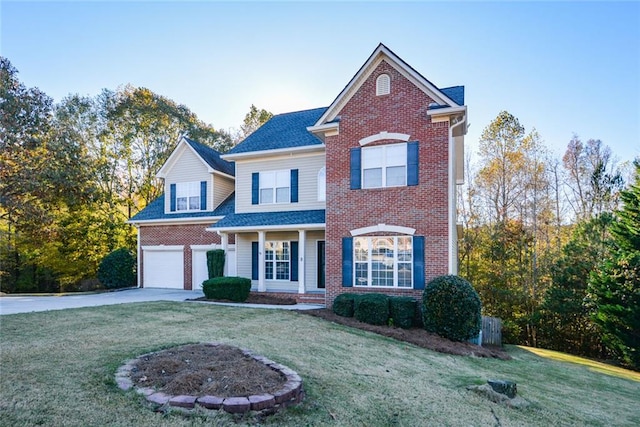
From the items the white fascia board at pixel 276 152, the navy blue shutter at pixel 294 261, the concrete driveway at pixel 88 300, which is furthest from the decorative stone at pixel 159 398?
the white fascia board at pixel 276 152

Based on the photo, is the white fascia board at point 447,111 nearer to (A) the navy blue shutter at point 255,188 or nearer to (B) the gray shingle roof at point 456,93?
(B) the gray shingle roof at point 456,93

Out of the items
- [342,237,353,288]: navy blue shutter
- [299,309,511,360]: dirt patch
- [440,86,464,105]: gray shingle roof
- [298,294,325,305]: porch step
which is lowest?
[299,309,511,360]: dirt patch

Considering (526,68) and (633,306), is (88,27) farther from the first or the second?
(633,306)

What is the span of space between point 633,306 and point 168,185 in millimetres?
21326

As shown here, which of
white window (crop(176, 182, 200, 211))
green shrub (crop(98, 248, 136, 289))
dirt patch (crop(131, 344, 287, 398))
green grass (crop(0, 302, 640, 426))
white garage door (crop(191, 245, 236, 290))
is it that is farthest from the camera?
green shrub (crop(98, 248, 136, 289))

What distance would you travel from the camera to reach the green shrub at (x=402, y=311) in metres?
12.1

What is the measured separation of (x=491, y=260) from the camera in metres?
23.6

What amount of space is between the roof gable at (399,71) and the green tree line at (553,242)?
29.7 feet

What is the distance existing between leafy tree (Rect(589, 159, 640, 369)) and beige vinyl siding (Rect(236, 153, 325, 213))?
11549 millimetres

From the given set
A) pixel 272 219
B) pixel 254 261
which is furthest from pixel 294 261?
pixel 272 219

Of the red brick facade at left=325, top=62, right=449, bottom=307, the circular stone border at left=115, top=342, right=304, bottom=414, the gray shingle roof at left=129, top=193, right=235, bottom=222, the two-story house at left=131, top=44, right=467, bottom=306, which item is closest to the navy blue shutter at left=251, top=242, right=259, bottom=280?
the two-story house at left=131, top=44, right=467, bottom=306

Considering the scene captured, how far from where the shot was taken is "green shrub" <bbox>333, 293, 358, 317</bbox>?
13.0 metres

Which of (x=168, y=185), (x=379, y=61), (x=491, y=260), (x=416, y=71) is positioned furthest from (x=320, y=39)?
(x=491, y=260)

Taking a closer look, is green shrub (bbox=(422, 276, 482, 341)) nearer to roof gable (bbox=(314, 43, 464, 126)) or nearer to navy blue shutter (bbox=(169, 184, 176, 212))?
roof gable (bbox=(314, 43, 464, 126))
